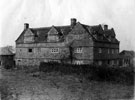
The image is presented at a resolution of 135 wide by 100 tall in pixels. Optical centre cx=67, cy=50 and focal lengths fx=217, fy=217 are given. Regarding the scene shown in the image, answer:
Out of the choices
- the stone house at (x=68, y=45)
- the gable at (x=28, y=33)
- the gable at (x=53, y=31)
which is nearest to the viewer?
the stone house at (x=68, y=45)

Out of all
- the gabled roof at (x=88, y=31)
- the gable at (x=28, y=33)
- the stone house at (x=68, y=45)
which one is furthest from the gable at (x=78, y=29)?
the gable at (x=28, y=33)

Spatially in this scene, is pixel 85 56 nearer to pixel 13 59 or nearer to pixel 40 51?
pixel 40 51

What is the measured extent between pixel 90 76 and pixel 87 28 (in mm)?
16124

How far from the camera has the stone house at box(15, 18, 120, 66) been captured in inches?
1575

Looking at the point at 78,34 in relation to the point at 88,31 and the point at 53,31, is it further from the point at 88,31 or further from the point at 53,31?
the point at 53,31

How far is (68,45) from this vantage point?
1649 inches

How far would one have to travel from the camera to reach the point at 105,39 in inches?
1735

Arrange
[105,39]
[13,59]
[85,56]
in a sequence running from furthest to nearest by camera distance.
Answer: [13,59], [105,39], [85,56]

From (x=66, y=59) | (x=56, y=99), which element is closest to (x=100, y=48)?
(x=66, y=59)

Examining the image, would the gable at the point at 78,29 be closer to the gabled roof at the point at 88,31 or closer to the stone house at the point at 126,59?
the gabled roof at the point at 88,31

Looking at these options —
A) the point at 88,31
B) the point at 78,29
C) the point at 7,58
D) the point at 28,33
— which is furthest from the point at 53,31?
the point at 7,58

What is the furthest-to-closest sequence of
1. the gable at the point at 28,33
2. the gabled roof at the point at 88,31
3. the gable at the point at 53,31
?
the gable at the point at 28,33, the gable at the point at 53,31, the gabled roof at the point at 88,31

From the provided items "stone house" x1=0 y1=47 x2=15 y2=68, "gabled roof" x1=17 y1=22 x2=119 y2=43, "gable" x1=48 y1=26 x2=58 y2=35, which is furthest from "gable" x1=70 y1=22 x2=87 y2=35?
"stone house" x1=0 y1=47 x2=15 y2=68

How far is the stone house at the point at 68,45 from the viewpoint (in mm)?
40000
